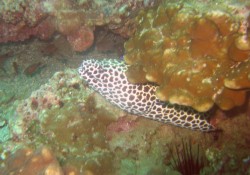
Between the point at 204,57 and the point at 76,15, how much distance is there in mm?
3682

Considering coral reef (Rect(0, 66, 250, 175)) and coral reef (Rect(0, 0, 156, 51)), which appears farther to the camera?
coral reef (Rect(0, 0, 156, 51))

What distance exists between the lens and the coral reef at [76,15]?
5.91 metres

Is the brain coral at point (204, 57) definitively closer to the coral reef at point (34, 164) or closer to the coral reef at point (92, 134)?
the coral reef at point (92, 134)

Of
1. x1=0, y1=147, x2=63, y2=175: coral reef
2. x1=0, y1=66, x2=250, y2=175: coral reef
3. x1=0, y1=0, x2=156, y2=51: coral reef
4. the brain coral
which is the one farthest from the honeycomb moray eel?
x1=0, y1=147, x2=63, y2=175: coral reef

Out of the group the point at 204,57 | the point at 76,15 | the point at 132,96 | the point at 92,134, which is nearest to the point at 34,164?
the point at 92,134

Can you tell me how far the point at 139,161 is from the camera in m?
4.68

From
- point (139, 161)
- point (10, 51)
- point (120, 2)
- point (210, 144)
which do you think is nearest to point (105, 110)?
point (139, 161)

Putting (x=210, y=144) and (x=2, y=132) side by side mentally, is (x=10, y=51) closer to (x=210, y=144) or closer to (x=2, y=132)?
(x=2, y=132)

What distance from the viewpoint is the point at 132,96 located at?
4.84m

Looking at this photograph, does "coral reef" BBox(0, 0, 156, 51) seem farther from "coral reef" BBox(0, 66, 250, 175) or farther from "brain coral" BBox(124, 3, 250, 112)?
"brain coral" BBox(124, 3, 250, 112)

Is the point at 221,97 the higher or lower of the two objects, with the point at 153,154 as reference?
higher

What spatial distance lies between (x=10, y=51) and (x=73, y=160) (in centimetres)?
561

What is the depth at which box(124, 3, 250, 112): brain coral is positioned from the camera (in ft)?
10.7

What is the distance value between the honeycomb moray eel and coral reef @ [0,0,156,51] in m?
1.52
